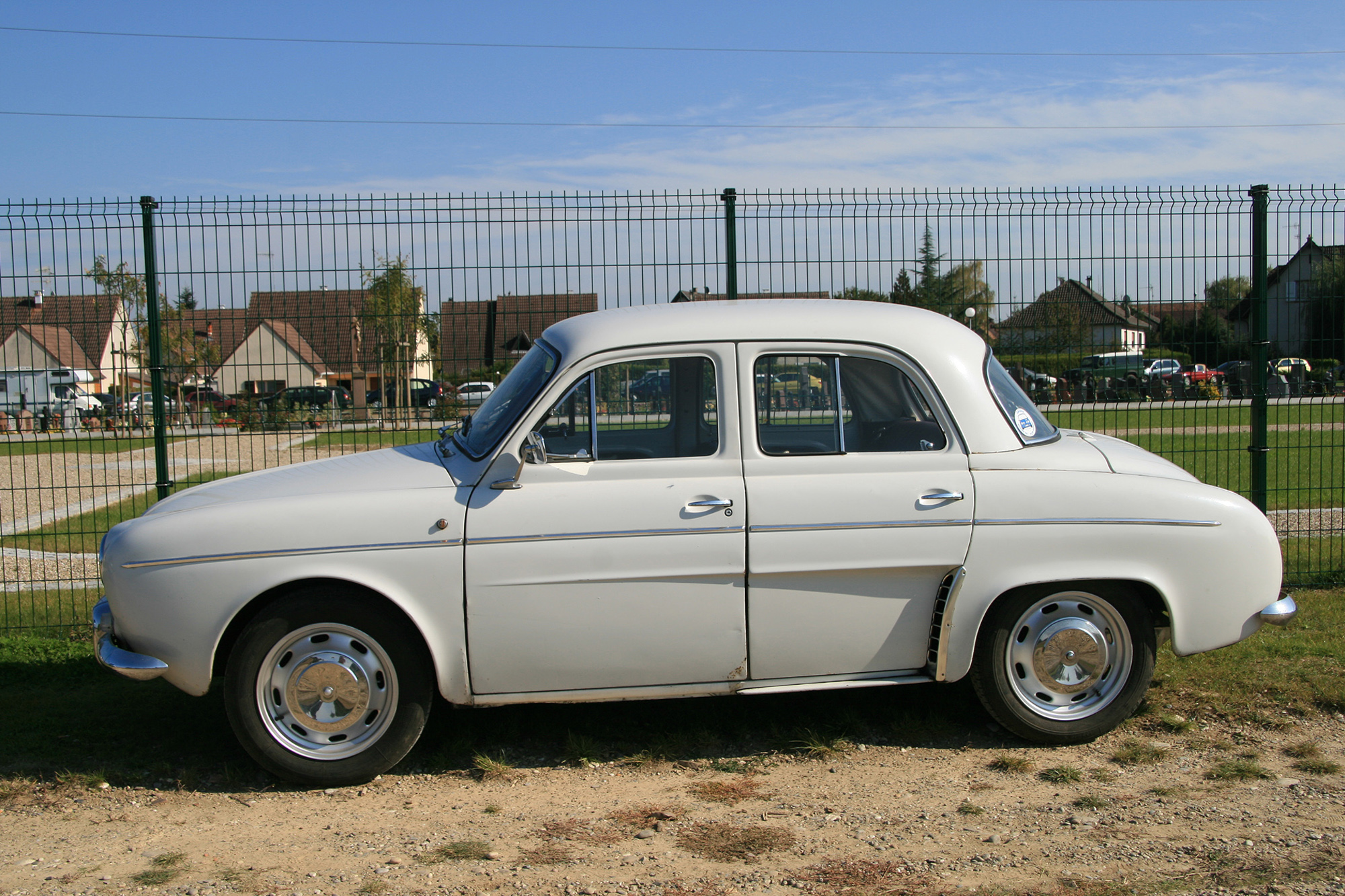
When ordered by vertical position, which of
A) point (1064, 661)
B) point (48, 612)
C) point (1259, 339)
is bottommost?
point (48, 612)

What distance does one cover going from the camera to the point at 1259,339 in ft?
22.9

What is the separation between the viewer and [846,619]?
13.4ft

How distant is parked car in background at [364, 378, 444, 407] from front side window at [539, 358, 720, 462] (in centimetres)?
287

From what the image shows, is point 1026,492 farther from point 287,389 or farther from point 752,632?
point 287,389

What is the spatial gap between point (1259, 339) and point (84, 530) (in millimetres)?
10121

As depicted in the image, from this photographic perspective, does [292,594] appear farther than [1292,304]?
A: No

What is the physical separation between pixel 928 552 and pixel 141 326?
229 inches

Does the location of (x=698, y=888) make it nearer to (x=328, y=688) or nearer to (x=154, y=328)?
(x=328, y=688)

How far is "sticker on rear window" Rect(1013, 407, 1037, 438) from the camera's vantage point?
14.1 ft

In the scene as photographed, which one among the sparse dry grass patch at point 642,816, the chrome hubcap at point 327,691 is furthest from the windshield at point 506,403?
the sparse dry grass patch at point 642,816

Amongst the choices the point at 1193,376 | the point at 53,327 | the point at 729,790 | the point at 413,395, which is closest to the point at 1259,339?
the point at 1193,376

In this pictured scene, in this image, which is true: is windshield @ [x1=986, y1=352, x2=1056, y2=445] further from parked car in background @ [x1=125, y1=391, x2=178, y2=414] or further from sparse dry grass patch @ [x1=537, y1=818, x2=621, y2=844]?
parked car in background @ [x1=125, y1=391, x2=178, y2=414]

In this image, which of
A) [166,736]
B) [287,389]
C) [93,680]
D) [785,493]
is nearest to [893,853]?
[785,493]

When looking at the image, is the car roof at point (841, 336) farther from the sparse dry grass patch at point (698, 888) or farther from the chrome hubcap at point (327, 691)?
the sparse dry grass patch at point (698, 888)
